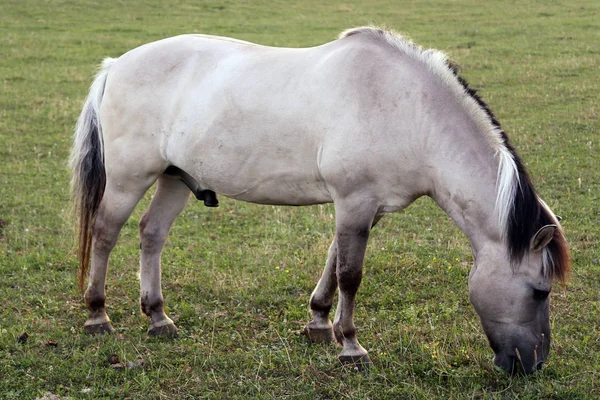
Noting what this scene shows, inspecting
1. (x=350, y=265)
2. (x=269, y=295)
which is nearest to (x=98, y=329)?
(x=269, y=295)

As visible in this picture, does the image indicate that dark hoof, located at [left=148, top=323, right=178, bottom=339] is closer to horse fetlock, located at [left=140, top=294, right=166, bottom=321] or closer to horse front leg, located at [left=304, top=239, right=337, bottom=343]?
horse fetlock, located at [left=140, top=294, right=166, bottom=321]

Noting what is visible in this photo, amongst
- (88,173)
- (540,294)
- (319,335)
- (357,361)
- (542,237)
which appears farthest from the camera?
(88,173)

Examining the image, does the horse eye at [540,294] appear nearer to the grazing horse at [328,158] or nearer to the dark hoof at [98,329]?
the grazing horse at [328,158]

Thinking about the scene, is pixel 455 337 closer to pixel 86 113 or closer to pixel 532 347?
pixel 532 347

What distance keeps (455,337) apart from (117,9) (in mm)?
22139

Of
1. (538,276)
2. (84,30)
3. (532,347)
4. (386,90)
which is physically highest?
(386,90)

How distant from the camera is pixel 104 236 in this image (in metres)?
5.75

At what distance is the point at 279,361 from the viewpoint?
511 cm

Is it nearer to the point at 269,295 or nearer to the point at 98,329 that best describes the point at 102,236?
the point at 98,329

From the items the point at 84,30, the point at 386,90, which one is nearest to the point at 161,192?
the point at 386,90

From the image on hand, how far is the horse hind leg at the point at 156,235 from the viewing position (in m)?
5.80

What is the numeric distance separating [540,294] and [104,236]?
127 inches

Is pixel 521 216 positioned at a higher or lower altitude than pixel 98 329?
higher

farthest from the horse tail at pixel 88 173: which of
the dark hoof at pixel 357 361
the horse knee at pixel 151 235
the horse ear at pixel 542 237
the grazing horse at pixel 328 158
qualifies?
the horse ear at pixel 542 237
